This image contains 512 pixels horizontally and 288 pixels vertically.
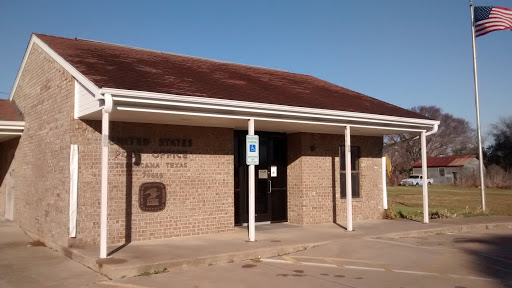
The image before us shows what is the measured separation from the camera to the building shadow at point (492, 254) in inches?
300

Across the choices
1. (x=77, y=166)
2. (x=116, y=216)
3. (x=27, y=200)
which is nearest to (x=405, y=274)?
(x=116, y=216)

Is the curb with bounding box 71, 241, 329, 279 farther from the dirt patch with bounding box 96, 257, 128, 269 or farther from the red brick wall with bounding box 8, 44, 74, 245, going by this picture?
the red brick wall with bounding box 8, 44, 74, 245

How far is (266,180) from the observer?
42.7 feet

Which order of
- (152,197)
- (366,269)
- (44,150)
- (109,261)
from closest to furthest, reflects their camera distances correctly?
1. (109,261)
2. (366,269)
3. (152,197)
4. (44,150)

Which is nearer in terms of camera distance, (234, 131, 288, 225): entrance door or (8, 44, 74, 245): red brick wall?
(8, 44, 74, 245): red brick wall

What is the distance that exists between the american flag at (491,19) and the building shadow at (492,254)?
817 centimetres

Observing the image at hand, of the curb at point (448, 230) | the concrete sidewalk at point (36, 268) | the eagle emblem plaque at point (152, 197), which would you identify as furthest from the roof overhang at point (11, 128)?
the curb at point (448, 230)

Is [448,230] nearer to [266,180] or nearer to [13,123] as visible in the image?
[266,180]

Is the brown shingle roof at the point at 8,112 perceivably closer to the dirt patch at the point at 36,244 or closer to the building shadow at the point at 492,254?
the dirt patch at the point at 36,244

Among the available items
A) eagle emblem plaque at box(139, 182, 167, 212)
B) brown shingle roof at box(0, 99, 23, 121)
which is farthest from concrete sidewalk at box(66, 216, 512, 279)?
brown shingle roof at box(0, 99, 23, 121)

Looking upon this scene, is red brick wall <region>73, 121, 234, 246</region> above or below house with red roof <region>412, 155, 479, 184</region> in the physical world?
below

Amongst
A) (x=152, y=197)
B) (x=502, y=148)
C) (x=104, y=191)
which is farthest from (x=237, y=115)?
(x=502, y=148)

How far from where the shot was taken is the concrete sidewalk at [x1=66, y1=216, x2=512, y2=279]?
7537mm

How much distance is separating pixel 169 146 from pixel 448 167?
6691 centimetres
